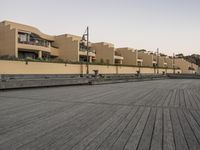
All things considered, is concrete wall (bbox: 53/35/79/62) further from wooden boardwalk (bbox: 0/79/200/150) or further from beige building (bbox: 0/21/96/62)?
wooden boardwalk (bbox: 0/79/200/150)

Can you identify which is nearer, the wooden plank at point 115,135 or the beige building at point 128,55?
the wooden plank at point 115,135

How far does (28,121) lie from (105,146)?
7.60 feet

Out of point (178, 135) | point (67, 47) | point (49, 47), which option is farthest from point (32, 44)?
point (178, 135)

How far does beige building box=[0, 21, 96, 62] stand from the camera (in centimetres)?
3234

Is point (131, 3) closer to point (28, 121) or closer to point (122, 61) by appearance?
point (28, 121)

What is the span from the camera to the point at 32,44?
3456 centimetres

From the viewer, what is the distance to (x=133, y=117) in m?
5.68

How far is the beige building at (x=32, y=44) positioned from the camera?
32344 mm

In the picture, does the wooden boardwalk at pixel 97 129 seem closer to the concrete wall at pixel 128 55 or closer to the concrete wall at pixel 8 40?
the concrete wall at pixel 8 40

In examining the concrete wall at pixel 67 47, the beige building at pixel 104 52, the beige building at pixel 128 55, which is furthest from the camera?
the beige building at pixel 128 55

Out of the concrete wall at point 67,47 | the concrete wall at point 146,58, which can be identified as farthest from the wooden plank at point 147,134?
the concrete wall at point 146,58

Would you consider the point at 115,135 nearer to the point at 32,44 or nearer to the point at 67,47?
the point at 32,44

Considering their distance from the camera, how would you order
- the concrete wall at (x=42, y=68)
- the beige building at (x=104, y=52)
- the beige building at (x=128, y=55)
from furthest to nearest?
the beige building at (x=128, y=55) → the beige building at (x=104, y=52) → the concrete wall at (x=42, y=68)

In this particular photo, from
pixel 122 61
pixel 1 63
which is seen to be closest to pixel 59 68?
pixel 1 63
